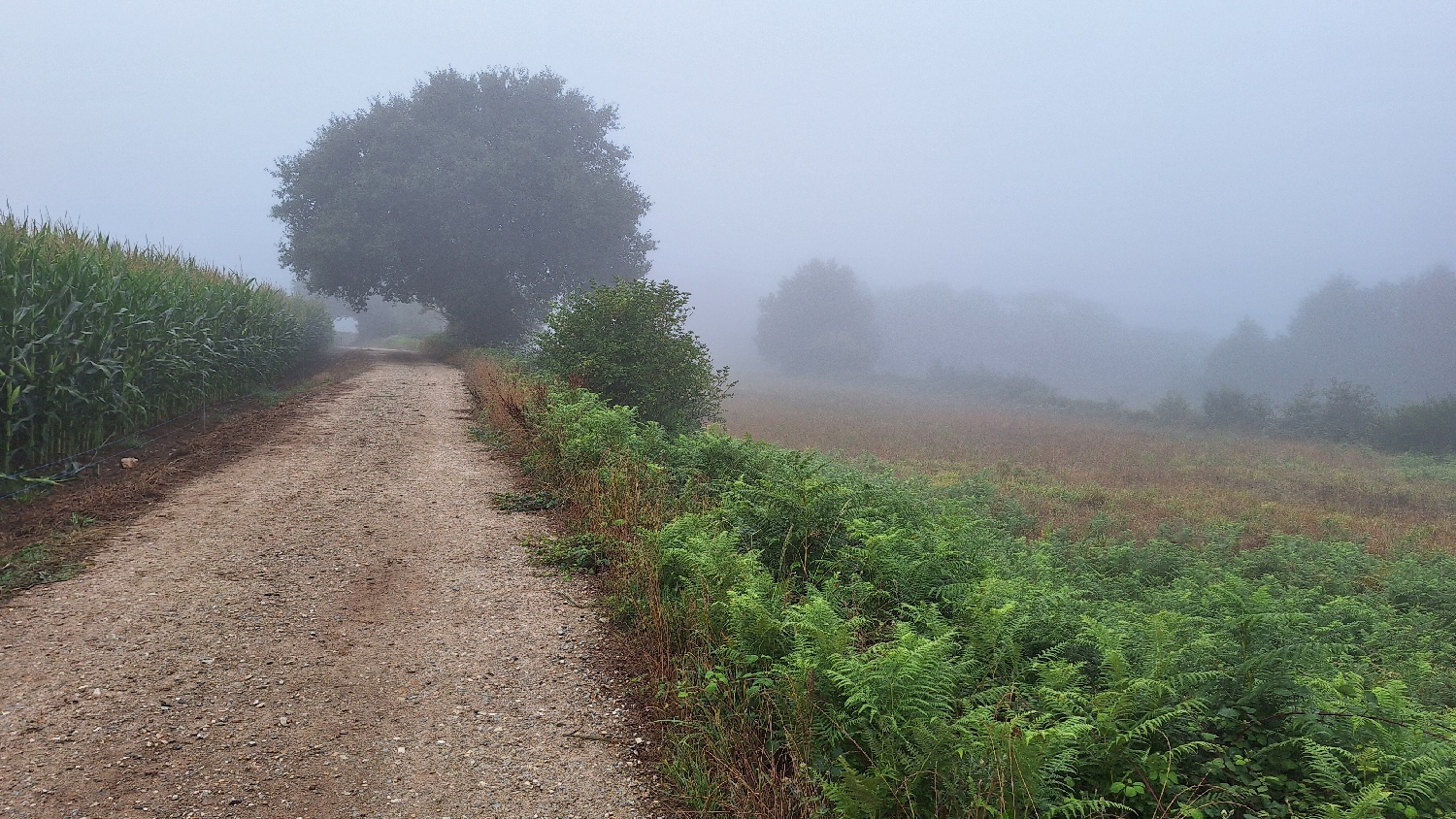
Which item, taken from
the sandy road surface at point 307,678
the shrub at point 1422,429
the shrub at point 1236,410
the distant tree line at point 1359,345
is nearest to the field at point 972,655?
the sandy road surface at point 307,678

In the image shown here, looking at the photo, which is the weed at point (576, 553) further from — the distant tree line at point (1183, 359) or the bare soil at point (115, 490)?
the distant tree line at point (1183, 359)

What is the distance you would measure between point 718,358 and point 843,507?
103399 millimetres

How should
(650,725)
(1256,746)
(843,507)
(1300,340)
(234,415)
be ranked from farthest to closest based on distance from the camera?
(1300,340)
(234,415)
(843,507)
(650,725)
(1256,746)

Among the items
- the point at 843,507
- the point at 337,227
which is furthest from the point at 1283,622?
the point at 337,227

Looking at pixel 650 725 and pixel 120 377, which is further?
pixel 120 377

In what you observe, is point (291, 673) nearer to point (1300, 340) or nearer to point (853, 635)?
point (853, 635)

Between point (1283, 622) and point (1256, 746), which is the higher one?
point (1283, 622)

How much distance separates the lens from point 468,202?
2902 cm

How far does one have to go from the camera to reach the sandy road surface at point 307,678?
304cm

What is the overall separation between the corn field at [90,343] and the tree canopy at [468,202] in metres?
15.9

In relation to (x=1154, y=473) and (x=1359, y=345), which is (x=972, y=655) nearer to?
(x=1154, y=473)

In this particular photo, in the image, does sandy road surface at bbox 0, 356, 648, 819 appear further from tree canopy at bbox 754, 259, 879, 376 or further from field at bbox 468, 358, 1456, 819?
tree canopy at bbox 754, 259, 879, 376

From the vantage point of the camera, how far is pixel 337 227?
1077 inches

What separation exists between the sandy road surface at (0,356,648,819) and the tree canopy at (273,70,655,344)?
2460 cm
